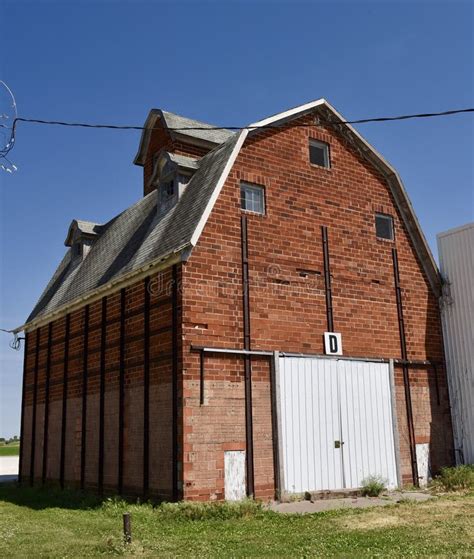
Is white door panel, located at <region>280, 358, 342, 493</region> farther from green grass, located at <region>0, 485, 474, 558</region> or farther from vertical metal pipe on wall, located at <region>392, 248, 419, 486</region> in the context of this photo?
vertical metal pipe on wall, located at <region>392, 248, 419, 486</region>

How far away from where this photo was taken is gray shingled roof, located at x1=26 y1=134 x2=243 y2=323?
52.6ft

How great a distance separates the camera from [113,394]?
688 inches

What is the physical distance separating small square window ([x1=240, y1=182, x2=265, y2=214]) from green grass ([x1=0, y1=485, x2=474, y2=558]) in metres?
7.35

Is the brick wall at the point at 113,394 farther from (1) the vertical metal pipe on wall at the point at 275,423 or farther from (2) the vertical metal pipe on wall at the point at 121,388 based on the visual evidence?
(1) the vertical metal pipe on wall at the point at 275,423

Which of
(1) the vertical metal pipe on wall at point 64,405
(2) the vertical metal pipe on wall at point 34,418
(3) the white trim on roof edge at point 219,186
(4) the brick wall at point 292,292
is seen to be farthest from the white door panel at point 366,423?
(2) the vertical metal pipe on wall at point 34,418

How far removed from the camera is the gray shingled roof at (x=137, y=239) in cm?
1605

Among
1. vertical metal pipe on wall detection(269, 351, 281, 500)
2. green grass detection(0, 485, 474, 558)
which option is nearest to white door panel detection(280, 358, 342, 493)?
vertical metal pipe on wall detection(269, 351, 281, 500)

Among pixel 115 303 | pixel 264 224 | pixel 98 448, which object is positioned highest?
pixel 264 224

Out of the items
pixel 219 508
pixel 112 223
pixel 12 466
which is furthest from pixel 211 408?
pixel 12 466

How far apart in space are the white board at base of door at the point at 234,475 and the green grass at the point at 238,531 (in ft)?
2.97

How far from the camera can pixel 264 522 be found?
12406mm

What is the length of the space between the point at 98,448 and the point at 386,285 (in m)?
9.33

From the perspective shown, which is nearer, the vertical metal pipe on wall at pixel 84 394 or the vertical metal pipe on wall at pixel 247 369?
the vertical metal pipe on wall at pixel 247 369

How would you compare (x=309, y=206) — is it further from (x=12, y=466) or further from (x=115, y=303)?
(x=12, y=466)
